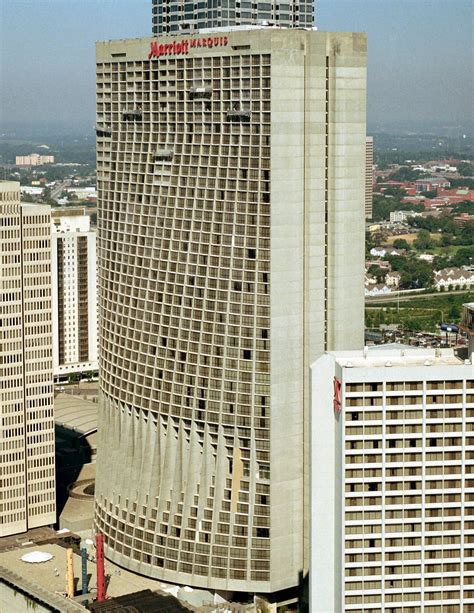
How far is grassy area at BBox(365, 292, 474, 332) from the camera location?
558 ft

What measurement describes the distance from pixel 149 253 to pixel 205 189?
5.98 metres

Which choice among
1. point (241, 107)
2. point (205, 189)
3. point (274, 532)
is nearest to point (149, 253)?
point (205, 189)

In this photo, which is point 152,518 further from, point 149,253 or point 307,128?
point 307,128

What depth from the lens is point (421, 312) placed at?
181 meters

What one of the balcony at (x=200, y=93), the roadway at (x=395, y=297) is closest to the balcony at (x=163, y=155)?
the balcony at (x=200, y=93)

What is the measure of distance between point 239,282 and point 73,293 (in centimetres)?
6794

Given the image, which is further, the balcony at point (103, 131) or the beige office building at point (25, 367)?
the beige office building at point (25, 367)

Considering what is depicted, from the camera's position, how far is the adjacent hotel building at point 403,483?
57.2m

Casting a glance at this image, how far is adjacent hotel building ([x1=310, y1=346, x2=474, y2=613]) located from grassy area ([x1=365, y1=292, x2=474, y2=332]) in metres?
108

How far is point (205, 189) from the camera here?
73.0 meters

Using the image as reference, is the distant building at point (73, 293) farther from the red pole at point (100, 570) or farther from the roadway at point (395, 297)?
the red pole at point (100, 570)

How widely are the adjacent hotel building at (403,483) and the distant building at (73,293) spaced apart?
261 ft

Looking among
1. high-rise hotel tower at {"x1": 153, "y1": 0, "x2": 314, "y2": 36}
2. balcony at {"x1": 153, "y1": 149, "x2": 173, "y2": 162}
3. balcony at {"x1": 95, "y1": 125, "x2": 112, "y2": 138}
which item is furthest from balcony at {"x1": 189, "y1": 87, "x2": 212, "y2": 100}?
balcony at {"x1": 95, "y1": 125, "x2": 112, "y2": 138}

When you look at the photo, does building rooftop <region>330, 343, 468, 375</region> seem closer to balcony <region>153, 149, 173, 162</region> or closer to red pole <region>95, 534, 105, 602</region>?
red pole <region>95, 534, 105, 602</region>
